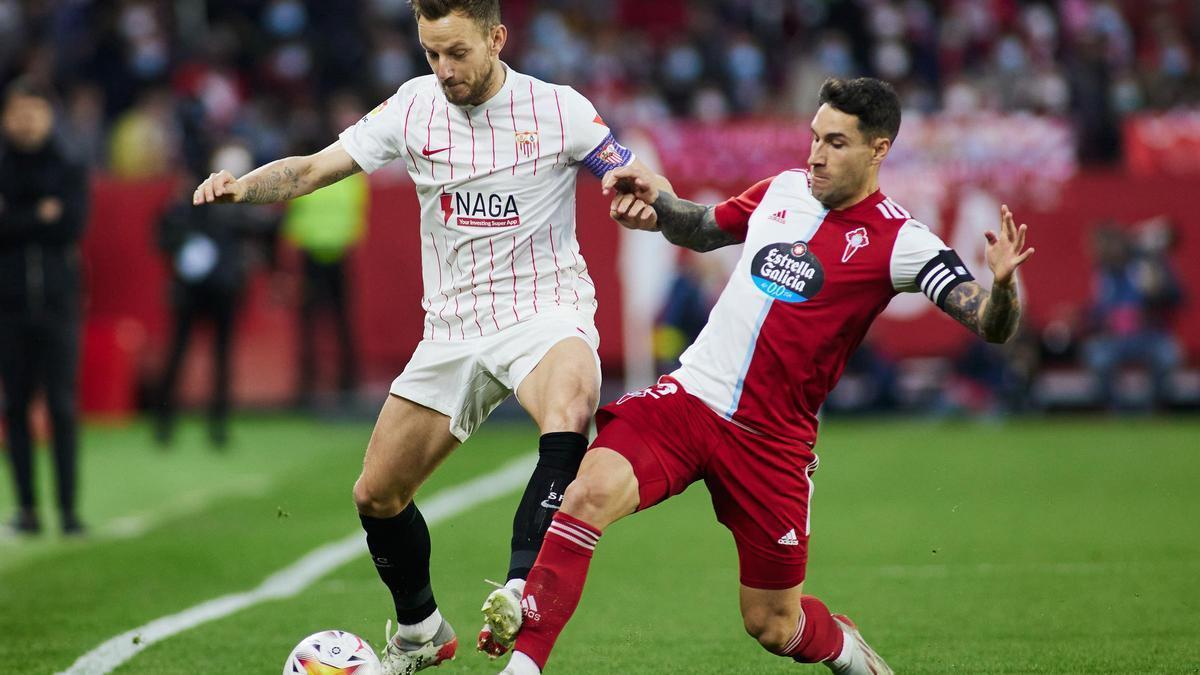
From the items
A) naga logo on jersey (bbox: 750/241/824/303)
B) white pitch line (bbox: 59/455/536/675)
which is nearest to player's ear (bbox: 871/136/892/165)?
naga logo on jersey (bbox: 750/241/824/303)

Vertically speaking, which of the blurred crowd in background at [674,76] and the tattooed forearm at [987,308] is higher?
the tattooed forearm at [987,308]

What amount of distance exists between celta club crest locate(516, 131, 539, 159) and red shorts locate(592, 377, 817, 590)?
1.03m

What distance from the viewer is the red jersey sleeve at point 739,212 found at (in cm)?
563

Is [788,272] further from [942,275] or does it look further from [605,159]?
[605,159]

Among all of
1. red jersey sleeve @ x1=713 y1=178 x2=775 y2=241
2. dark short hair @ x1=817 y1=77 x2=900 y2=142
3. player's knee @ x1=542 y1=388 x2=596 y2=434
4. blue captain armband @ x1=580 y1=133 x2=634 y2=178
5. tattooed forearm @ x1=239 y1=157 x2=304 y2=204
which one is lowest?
player's knee @ x1=542 y1=388 x2=596 y2=434

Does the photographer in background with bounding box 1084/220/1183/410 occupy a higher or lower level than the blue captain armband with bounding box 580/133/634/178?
lower

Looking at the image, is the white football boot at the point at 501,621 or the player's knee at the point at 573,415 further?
the player's knee at the point at 573,415

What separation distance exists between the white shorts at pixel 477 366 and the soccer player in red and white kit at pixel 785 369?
36cm

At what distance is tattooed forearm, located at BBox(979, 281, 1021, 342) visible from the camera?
4863 mm

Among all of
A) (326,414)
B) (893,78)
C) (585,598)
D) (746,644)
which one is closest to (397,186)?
(326,414)

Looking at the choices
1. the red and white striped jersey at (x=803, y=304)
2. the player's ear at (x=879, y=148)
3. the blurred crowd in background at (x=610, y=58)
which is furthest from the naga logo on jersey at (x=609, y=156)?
the blurred crowd in background at (x=610, y=58)

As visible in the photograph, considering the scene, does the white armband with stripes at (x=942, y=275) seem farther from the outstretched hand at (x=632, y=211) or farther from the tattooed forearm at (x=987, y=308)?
the outstretched hand at (x=632, y=211)

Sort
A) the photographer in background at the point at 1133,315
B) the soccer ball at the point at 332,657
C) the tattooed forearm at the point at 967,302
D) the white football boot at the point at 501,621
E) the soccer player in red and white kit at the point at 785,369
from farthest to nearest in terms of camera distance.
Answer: the photographer in background at the point at 1133,315, the soccer ball at the point at 332,657, the soccer player in red and white kit at the point at 785,369, the tattooed forearm at the point at 967,302, the white football boot at the point at 501,621

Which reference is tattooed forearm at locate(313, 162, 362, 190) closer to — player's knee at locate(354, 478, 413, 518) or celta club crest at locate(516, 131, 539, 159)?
celta club crest at locate(516, 131, 539, 159)
